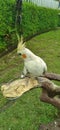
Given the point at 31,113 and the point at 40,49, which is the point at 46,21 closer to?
the point at 40,49

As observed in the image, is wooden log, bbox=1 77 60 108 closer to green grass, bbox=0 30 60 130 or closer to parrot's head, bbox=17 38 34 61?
parrot's head, bbox=17 38 34 61

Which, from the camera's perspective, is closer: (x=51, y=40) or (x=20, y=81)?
(x=20, y=81)

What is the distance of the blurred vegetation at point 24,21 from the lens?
8.99m

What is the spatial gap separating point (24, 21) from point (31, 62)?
6775 millimetres

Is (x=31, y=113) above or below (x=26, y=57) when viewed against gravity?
below

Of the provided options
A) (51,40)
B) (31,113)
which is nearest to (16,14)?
(51,40)

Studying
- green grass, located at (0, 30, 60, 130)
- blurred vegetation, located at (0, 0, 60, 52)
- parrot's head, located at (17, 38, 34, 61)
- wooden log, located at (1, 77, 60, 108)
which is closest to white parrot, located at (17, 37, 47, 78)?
parrot's head, located at (17, 38, 34, 61)

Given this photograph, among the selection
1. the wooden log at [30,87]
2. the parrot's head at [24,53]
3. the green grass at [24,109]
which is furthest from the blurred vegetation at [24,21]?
the parrot's head at [24,53]

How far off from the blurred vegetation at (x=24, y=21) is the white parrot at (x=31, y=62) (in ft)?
15.7

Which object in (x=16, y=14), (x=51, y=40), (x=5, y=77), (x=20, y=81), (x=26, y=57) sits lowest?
(x=51, y=40)

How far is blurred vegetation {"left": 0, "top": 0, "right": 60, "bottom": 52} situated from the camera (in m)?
8.99

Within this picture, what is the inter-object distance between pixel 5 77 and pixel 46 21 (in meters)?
7.49

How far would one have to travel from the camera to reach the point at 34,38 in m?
12.2

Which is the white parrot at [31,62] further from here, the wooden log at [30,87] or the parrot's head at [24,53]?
the wooden log at [30,87]
